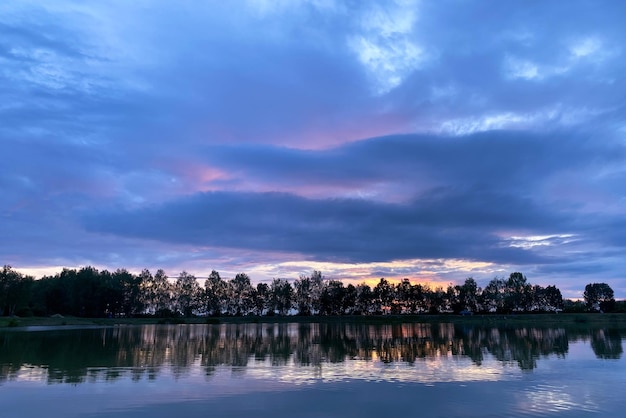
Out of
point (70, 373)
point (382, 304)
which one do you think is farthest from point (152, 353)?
point (382, 304)

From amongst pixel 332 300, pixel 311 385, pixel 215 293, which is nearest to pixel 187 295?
pixel 215 293

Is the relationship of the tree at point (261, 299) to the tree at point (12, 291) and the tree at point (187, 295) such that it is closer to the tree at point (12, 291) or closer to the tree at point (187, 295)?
the tree at point (187, 295)

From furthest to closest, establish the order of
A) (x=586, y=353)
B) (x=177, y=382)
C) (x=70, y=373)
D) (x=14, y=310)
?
1. (x=14, y=310)
2. (x=586, y=353)
3. (x=70, y=373)
4. (x=177, y=382)

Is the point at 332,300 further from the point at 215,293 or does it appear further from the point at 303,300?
the point at 215,293

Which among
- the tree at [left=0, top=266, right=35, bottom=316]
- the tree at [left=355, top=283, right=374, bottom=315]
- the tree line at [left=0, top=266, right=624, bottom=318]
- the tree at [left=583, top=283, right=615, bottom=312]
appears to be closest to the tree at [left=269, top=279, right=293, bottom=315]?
the tree line at [left=0, top=266, right=624, bottom=318]

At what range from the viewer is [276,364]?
29.7 m

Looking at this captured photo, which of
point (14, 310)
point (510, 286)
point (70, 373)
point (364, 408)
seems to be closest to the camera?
point (364, 408)

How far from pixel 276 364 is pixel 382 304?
16324 centimetres

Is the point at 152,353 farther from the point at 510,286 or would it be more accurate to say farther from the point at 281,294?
the point at 510,286

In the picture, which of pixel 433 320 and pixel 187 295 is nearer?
pixel 433 320

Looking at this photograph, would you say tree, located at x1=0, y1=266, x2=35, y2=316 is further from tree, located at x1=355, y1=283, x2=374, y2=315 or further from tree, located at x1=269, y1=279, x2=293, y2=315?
tree, located at x1=355, y1=283, x2=374, y2=315

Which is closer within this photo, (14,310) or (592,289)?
(14,310)

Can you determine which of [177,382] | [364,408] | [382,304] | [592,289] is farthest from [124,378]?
[592,289]

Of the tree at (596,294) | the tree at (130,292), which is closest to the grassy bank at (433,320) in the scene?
the tree at (130,292)
